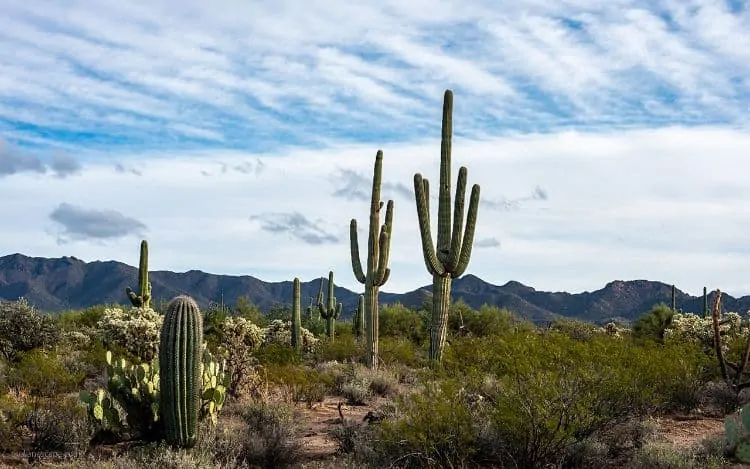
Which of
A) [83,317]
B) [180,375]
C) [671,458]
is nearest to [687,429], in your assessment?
[671,458]

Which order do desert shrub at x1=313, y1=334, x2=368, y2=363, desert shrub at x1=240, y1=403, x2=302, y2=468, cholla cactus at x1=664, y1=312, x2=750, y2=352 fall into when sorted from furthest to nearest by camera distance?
desert shrub at x1=313, y1=334, x2=368, y2=363
cholla cactus at x1=664, y1=312, x2=750, y2=352
desert shrub at x1=240, y1=403, x2=302, y2=468

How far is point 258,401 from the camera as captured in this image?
40.8 ft

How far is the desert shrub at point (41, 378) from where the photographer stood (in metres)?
13.5

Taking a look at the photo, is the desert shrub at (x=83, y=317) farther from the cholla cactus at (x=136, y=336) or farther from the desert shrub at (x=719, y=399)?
the desert shrub at (x=719, y=399)

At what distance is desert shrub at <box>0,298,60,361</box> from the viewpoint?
18000 millimetres

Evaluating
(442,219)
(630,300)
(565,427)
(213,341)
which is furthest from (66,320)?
(630,300)

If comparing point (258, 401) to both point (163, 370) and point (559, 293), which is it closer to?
point (163, 370)

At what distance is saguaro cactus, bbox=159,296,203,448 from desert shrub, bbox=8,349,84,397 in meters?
4.80

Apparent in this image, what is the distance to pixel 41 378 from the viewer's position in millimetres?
13578

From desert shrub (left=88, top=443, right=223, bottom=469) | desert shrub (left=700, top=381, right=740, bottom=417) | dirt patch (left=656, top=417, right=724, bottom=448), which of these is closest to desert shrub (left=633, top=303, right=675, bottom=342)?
desert shrub (left=700, top=381, right=740, bottom=417)

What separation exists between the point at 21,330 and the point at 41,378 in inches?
212

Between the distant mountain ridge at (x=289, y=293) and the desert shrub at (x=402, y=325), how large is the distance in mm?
44590

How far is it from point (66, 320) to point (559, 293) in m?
117

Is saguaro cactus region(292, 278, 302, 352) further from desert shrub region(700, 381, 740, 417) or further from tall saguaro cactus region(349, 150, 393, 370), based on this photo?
desert shrub region(700, 381, 740, 417)
